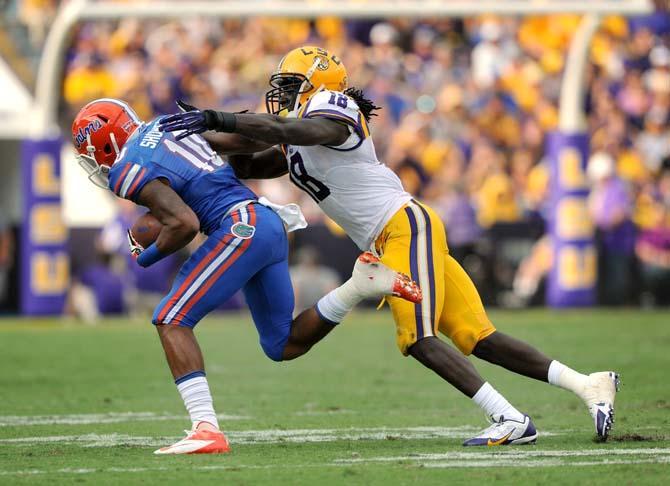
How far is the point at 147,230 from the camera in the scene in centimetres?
569

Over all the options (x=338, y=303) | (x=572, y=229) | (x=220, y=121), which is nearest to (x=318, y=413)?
(x=338, y=303)

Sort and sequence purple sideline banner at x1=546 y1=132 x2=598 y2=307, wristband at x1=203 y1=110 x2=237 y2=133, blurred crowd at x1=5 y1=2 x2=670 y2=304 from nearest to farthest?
wristband at x1=203 y1=110 x2=237 y2=133
purple sideline banner at x1=546 y1=132 x2=598 y2=307
blurred crowd at x1=5 y1=2 x2=670 y2=304

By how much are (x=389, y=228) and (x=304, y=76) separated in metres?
0.81

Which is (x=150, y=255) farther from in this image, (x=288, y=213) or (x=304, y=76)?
(x=304, y=76)

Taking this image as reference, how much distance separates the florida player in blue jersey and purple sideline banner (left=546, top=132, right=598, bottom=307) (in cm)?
972

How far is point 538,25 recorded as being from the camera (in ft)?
61.8

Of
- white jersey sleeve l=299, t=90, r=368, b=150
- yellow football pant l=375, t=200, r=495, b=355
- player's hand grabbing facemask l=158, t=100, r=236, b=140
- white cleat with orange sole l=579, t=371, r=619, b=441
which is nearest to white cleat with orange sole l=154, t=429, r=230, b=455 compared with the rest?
A: yellow football pant l=375, t=200, r=495, b=355

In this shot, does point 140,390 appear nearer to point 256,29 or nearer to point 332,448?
point 332,448

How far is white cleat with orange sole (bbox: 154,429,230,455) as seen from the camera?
5.55 m

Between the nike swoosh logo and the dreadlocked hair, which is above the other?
the dreadlocked hair

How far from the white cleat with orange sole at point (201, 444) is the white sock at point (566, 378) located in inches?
59.2

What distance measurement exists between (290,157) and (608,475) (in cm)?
210

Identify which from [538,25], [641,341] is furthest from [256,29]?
[641,341]

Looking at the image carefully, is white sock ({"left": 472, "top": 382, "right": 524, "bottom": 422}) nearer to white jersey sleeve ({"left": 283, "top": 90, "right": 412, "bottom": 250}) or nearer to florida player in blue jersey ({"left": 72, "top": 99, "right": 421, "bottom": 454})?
florida player in blue jersey ({"left": 72, "top": 99, "right": 421, "bottom": 454})
